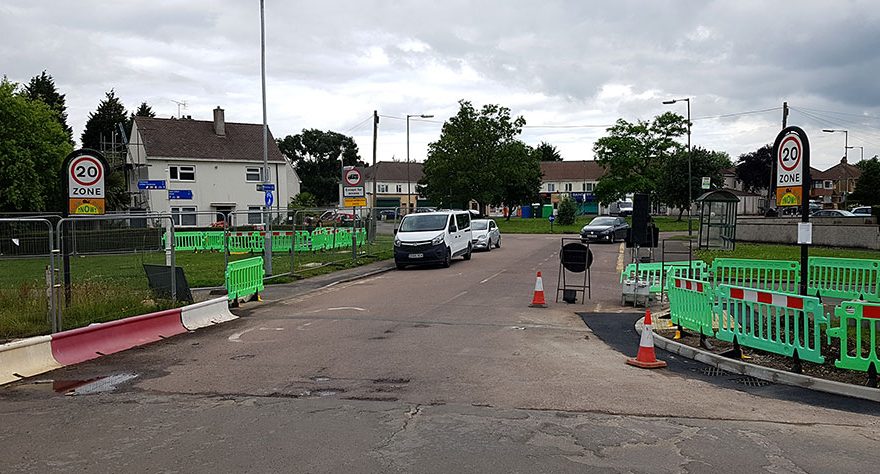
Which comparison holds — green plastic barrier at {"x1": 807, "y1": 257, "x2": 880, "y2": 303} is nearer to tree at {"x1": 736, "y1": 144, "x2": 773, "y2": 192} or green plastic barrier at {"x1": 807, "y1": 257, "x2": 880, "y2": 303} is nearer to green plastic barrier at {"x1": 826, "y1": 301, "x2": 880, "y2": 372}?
green plastic barrier at {"x1": 826, "y1": 301, "x2": 880, "y2": 372}

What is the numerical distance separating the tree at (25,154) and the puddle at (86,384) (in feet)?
141

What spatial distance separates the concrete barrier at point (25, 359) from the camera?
28.3 ft

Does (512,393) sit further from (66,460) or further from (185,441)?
(66,460)

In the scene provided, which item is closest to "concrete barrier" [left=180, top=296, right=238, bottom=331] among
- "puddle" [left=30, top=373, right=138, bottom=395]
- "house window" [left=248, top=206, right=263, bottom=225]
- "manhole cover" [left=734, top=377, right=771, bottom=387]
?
"puddle" [left=30, top=373, right=138, bottom=395]

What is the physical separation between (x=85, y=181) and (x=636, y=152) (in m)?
62.2

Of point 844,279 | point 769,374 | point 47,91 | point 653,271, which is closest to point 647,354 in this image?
point 769,374

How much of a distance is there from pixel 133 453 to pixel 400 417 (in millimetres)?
2279

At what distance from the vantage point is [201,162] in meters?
54.7

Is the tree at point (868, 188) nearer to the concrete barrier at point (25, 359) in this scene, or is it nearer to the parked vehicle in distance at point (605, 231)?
the parked vehicle in distance at point (605, 231)

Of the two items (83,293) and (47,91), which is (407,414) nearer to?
(83,293)

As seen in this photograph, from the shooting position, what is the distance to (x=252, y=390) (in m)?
7.87

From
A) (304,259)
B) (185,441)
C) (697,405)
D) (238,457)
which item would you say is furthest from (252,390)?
(304,259)

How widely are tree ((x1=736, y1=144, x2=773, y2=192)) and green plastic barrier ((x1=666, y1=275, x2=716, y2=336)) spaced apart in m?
89.0

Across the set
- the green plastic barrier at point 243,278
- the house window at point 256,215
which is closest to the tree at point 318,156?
the house window at point 256,215
